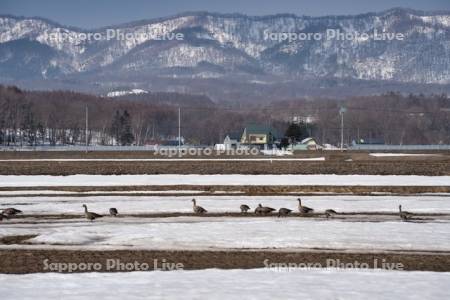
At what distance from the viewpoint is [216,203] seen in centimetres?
3309

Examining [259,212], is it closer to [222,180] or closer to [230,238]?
[230,238]

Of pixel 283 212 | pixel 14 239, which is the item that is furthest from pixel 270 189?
pixel 14 239

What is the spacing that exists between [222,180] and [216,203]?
579 inches

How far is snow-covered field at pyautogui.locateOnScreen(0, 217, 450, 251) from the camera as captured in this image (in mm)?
21625

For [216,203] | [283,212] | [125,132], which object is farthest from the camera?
[125,132]

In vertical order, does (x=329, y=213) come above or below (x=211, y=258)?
above

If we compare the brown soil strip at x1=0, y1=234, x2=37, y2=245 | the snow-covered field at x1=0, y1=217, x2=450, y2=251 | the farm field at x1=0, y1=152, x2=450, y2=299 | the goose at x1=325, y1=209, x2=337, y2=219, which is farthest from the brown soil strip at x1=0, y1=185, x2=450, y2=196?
the brown soil strip at x1=0, y1=234, x2=37, y2=245

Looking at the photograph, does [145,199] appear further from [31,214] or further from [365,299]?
[365,299]

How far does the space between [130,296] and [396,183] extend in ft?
105

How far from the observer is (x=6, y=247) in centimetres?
2138

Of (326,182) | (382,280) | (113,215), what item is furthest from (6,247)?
(326,182)

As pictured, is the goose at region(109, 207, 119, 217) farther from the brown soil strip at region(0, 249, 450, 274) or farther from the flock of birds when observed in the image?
the brown soil strip at region(0, 249, 450, 274)

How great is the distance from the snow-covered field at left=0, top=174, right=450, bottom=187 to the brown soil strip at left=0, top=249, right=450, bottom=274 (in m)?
23.8

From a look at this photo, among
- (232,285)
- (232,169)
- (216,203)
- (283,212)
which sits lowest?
(232,285)
